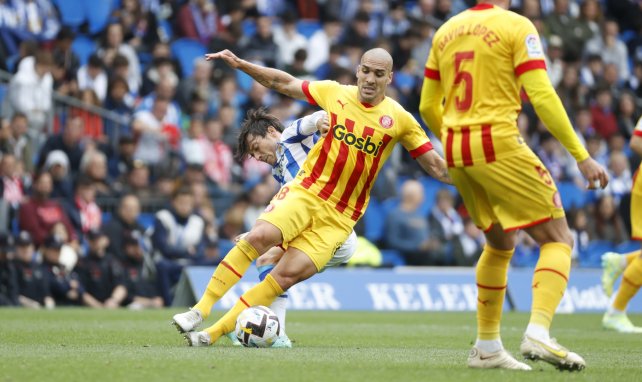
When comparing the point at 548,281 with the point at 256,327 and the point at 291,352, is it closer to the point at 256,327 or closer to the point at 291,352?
the point at 291,352

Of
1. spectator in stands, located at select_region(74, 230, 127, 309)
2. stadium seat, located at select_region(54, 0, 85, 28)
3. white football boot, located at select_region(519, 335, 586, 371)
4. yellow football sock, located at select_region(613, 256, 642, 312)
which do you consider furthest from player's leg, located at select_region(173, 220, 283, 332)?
stadium seat, located at select_region(54, 0, 85, 28)

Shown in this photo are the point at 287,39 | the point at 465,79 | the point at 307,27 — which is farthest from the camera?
the point at 307,27

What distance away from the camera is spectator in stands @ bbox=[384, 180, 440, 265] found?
62.6 ft

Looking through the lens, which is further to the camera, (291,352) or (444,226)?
(444,226)

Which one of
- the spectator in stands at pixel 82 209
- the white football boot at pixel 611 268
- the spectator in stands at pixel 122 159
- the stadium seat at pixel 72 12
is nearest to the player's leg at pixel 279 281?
the white football boot at pixel 611 268

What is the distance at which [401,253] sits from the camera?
19.2m

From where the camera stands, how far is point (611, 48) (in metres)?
25.5

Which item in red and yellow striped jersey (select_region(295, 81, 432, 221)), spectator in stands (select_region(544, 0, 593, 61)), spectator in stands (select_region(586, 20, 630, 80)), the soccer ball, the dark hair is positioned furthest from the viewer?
spectator in stands (select_region(586, 20, 630, 80))

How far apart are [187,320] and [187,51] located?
42.4ft

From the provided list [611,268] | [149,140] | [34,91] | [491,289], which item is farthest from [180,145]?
[491,289]

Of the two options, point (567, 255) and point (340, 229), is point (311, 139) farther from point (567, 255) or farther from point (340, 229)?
point (567, 255)

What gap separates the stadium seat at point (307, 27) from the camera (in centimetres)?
2288

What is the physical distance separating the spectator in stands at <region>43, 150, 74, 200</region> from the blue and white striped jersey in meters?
8.00

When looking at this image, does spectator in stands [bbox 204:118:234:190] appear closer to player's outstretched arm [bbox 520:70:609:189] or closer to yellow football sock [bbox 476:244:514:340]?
yellow football sock [bbox 476:244:514:340]
